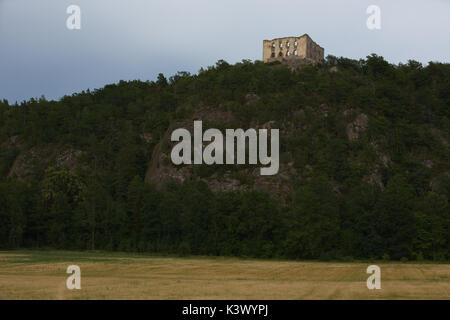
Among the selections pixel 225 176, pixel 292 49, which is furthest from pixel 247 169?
pixel 292 49

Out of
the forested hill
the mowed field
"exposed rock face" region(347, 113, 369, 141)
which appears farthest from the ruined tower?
the mowed field

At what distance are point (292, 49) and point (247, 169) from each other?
42.7 metres

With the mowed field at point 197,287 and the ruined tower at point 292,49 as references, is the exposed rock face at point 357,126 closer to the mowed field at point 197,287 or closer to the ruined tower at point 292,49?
the ruined tower at point 292,49

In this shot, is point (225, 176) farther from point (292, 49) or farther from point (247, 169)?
point (292, 49)

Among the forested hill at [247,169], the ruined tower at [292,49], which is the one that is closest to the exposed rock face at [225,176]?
the forested hill at [247,169]

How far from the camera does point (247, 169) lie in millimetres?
83875

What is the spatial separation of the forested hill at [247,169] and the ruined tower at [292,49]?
245 inches

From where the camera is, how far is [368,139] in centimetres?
8781

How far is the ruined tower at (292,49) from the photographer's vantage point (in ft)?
377

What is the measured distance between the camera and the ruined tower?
11497cm

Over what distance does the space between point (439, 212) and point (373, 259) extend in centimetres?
1035

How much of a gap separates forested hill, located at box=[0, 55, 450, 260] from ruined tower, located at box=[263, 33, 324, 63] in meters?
6.23

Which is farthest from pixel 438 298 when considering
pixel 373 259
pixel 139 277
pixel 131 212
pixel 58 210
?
pixel 58 210

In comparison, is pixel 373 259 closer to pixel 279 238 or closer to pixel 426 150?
Result: pixel 279 238
